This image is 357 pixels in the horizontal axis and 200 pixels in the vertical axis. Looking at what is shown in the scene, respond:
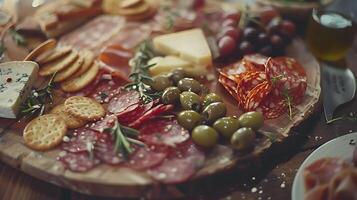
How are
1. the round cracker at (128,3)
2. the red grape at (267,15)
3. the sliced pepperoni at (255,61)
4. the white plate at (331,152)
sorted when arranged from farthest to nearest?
the round cracker at (128,3) → the red grape at (267,15) → the sliced pepperoni at (255,61) → the white plate at (331,152)

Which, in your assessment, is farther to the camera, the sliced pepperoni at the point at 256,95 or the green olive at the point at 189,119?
the sliced pepperoni at the point at 256,95

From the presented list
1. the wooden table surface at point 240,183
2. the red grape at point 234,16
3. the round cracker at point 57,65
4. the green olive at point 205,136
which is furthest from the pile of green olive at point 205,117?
the red grape at point 234,16

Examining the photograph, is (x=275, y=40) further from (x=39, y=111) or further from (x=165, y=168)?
(x=39, y=111)

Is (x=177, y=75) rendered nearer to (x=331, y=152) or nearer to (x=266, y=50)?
(x=266, y=50)

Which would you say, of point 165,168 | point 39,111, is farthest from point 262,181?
point 39,111

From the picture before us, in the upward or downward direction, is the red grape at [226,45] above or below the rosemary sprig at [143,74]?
below

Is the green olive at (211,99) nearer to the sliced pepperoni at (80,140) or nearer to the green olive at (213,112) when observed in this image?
the green olive at (213,112)

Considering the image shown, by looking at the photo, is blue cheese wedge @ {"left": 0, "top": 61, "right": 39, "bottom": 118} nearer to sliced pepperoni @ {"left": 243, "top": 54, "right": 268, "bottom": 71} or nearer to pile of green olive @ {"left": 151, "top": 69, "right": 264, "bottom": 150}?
pile of green olive @ {"left": 151, "top": 69, "right": 264, "bottom": 150}

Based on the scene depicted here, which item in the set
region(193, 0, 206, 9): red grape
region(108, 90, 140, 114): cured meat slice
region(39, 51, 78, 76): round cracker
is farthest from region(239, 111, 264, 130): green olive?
region(193, 0, 206, 9): red grape
